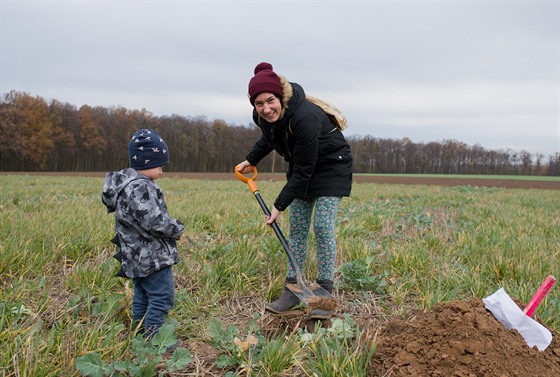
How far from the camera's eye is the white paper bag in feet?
7.07

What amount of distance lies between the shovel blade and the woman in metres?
0.04

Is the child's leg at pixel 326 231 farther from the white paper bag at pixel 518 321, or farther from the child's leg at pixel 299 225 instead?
the white paper bag at pixel 518 321

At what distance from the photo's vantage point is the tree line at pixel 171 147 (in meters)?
52.7

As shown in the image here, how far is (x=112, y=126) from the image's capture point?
60875mm

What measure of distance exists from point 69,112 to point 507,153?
8138 cm

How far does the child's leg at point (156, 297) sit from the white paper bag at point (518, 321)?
1.85 meters

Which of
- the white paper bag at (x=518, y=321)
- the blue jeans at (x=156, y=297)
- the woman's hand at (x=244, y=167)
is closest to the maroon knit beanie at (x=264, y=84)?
the woman's hand at (x=244, y=167)

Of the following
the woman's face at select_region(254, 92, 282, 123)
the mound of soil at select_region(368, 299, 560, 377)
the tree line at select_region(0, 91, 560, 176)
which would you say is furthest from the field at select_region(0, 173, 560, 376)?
the tree line at select_region(0, 91, 560, 176)

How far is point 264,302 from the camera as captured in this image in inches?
126

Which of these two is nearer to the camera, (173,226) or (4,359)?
(4,359)

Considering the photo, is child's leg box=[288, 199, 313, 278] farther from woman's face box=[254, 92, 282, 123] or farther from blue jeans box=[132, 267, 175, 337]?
blue jeans box=[132, 267, 175, 337]

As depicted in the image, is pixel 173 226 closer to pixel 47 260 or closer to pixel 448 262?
pixel 47 260

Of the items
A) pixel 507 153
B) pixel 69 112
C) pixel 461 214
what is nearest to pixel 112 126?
pixel 69 112

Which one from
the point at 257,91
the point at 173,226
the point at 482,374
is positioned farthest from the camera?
the point at 257,91
